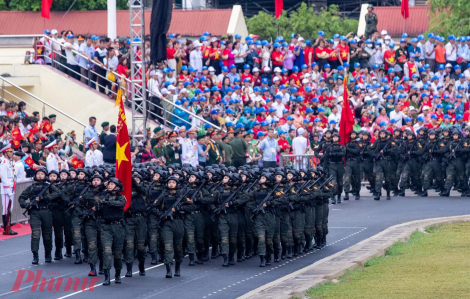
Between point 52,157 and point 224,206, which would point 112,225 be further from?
point 52,157

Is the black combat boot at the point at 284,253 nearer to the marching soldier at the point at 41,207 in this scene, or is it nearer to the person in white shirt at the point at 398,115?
the marching soldier at the point at 41,207

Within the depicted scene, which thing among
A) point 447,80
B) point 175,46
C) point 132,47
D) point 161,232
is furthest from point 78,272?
point 447,80

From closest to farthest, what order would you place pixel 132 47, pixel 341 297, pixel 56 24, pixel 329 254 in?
pixel 341 297, pixel 329 254, pixel 132 47, pixel 56 24

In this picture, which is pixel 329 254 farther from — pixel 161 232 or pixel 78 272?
pixel 78 272

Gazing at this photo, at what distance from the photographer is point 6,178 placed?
65.8ft

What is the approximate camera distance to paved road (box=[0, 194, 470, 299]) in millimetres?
13930

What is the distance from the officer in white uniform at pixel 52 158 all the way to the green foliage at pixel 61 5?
24.9 m

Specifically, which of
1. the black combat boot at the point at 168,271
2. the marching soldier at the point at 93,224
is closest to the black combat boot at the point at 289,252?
the black combat boot at the point at 168,271

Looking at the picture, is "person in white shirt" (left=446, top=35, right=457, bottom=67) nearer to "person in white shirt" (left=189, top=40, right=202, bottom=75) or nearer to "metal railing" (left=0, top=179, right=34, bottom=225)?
"person in white shirt" (left=189, top=40, right=202, bottom=75)

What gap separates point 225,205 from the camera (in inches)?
650

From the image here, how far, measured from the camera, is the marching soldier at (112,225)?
14.6m

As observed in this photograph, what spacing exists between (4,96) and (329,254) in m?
13.8

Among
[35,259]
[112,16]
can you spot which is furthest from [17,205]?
[112,16]

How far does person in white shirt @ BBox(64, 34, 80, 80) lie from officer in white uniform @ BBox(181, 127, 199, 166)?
6.16 m
